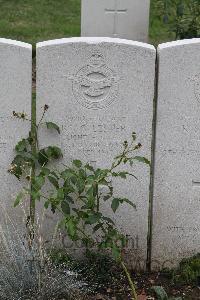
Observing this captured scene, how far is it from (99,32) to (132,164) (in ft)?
13.3

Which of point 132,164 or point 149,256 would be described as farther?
point 149,256

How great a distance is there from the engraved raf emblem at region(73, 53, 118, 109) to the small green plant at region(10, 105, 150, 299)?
244 millimetres

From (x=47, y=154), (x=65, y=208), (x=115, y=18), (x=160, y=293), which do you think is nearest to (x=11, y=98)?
(x=47, y=154)

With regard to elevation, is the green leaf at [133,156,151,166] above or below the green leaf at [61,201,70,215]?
above

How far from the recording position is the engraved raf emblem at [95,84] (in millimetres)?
4270

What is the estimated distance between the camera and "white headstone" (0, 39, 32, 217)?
4230 mm

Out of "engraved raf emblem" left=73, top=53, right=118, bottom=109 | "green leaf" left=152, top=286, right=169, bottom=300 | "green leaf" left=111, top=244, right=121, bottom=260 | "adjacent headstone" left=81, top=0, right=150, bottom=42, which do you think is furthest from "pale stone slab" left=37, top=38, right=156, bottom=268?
"adjacent headstone" left=81, top=0, right=150, bottom=42

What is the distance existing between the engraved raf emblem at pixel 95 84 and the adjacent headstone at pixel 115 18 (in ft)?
12.7

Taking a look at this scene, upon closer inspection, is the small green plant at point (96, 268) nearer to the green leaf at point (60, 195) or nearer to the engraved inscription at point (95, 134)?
the green leaf at point (60, 195)

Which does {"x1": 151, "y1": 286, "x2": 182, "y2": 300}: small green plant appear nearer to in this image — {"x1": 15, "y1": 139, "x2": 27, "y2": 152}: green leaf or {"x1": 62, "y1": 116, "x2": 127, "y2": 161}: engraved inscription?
{"x1": 62, "y1": 116, "x2": 127, "y2": 161}: engraved inscription

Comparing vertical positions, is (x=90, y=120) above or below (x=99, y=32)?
below

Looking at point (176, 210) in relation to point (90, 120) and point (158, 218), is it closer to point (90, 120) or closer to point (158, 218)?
point (158, 218)

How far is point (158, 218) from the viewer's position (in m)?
4.64

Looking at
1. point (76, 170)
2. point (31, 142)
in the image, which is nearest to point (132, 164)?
point (76, 170)
